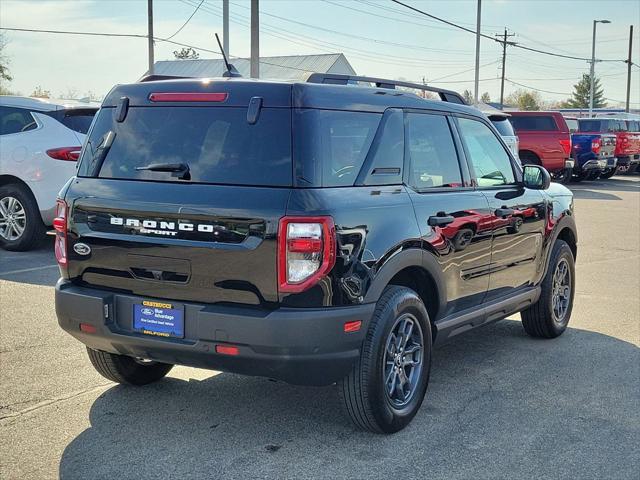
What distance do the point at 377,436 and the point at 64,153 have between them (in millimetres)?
6433

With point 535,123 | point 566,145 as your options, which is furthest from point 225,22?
point 566,145

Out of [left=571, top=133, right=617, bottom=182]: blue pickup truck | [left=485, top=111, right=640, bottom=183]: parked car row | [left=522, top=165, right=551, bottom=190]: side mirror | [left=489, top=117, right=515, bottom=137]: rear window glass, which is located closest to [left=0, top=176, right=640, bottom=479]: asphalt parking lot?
[left=522, top=165, right=551, bottom=190]: side mirror

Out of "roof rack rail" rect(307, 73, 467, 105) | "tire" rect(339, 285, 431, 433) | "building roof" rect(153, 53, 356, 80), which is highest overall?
"building roof" rect(153, 53, 356, 80)

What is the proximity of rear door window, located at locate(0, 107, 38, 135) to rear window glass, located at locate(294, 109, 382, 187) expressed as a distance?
21.2 feet

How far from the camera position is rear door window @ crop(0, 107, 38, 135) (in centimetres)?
964

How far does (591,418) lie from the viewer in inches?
185

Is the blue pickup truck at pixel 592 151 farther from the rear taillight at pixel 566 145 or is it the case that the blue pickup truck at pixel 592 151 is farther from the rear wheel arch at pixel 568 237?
the rear wheel arch at pixel 568 237

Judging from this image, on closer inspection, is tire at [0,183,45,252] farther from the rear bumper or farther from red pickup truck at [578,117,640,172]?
red pickup truck at [578,117,640,172]

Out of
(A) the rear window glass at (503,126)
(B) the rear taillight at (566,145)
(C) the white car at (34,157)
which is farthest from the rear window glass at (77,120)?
(B) the rear taillight at (566,145)

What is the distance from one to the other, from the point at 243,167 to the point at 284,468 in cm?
151

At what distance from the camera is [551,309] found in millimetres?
6473

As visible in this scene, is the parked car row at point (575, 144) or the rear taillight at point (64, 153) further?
the parked car row at point (575, 144)

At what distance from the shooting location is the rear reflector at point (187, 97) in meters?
4.16

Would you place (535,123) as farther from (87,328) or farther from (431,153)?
(87,328)
